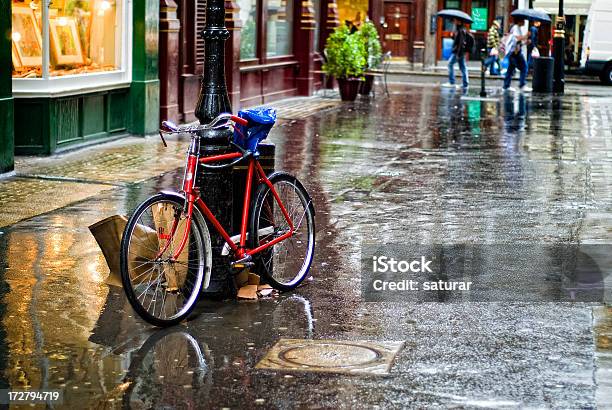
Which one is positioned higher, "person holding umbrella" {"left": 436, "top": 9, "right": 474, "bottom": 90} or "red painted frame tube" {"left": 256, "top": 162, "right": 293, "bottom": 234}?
"person holding umbrella" {"left": 436, "top": 9, "right": 474, "bottom": 90}

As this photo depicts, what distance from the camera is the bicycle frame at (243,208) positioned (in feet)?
23.8

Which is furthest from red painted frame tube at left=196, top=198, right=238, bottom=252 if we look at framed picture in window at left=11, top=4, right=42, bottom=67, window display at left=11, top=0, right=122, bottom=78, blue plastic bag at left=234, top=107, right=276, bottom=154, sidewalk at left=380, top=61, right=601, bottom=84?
sidewalk at left=380, top=61, right=601, bottom=84

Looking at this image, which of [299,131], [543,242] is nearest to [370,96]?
[299,131]

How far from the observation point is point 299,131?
19.3m

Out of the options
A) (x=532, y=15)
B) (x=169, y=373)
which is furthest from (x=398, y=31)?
(x=169, y=373)

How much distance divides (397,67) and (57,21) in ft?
89.9

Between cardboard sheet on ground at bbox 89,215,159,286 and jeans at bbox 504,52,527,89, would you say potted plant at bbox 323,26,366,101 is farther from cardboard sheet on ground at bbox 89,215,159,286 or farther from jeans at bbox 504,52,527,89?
cardboard sheet on ground at bbox 89,215,159,286

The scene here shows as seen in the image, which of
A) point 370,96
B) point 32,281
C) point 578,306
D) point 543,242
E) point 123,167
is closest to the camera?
point 578,306

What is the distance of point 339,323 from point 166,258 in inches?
43.2

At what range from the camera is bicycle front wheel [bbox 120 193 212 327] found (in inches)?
281

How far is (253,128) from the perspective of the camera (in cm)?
791

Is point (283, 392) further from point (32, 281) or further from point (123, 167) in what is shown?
point (123, 167)

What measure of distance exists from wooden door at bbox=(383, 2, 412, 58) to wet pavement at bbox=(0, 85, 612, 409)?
29.5 m

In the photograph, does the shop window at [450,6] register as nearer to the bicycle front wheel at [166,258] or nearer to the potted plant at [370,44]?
the potted plant at [370,44]
